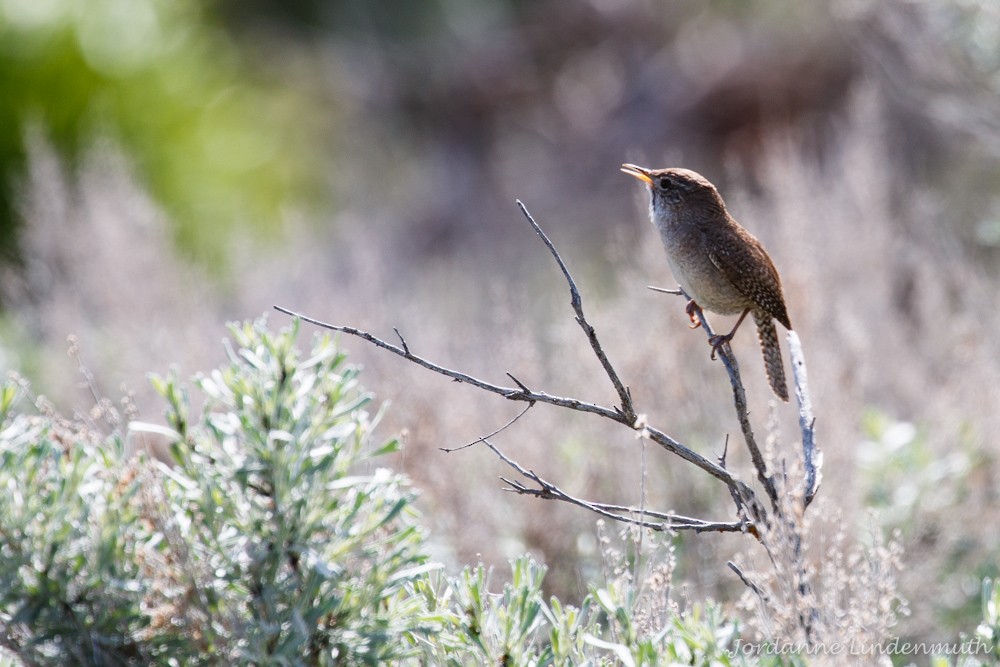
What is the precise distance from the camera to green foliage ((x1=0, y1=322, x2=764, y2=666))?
80.3 inches

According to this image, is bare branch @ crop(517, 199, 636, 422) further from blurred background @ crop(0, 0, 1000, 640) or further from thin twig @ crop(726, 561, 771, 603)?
thin twig @ crop(726, 561, 771, 603)

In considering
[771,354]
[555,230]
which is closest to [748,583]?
[771,354]

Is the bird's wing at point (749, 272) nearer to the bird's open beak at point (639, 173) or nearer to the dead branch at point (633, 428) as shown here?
the bird's open beak at point (639, 173)

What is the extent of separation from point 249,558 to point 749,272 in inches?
72.2

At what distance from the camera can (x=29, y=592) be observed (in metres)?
2.02

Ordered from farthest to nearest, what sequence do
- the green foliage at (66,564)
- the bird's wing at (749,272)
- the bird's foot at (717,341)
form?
1. the bird's wing at (749,272)
2. the bird's foot at (717,341)
3. the green foliage at (66,564)

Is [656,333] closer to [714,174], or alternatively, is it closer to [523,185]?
[714,174]

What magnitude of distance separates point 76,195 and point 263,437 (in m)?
7.75

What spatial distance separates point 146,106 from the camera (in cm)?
1101

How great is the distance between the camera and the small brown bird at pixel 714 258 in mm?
3318

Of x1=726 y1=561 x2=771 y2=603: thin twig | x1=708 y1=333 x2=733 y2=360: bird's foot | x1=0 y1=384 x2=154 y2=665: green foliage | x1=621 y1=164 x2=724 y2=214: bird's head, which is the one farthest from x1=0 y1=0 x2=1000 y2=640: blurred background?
x1=0 y1=384 x2=154 y2=665: green foliage

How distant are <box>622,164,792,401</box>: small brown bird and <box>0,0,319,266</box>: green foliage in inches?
286

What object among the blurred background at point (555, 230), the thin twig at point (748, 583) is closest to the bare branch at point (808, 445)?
the blurred background at point (555, 230)

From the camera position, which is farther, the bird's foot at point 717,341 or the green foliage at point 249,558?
the bird's foot at point 717,341
